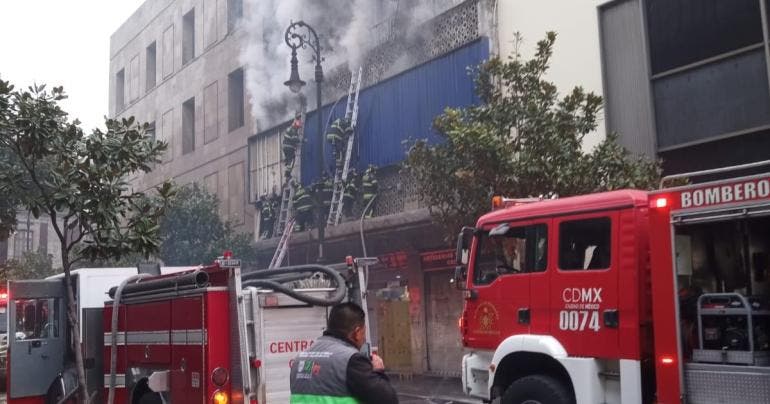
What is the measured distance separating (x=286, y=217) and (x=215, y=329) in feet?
51.4

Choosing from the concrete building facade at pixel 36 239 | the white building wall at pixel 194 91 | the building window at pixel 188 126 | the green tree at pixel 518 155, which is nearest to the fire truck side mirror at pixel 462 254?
the green tree at pixel 518 155

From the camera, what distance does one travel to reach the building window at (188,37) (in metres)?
31.3

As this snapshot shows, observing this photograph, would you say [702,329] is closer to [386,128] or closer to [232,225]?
[386,128]

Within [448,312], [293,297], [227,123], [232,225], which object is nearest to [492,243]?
[293,297]

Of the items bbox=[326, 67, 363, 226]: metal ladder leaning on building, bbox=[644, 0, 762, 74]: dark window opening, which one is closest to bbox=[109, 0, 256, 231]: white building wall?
bbox=[326, 67, 363, 226]: metal ladder leaning on building

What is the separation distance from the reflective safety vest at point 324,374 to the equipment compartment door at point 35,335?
7.50 m

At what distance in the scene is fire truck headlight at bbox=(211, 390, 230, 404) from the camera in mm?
6676

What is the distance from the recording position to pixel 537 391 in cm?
743

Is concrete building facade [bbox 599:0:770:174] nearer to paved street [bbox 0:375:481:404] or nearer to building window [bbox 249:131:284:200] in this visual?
paved street [bbox 0:375:481:404]

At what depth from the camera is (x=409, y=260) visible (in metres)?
18.5

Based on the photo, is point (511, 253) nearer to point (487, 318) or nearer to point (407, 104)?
point (487, 318)

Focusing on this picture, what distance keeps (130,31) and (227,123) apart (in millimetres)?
12934

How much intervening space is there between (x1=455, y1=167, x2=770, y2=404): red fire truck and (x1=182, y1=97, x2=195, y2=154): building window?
943 inches

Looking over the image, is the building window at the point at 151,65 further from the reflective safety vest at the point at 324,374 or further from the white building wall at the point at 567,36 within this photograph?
the reflective safety vest at the point at 324,374
